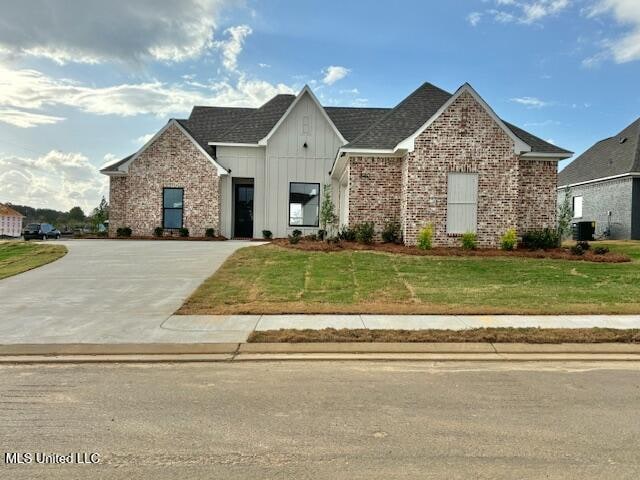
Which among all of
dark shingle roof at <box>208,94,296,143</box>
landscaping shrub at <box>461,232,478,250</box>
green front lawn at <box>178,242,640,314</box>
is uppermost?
dark shingle roof at <box>208,94,296,143</box>

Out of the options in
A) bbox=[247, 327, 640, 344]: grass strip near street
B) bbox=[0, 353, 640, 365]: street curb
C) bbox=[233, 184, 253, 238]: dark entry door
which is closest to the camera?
bbox=[0, 353, 640, 365]: street curb

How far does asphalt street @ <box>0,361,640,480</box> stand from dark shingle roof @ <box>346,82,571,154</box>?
43.2 feet

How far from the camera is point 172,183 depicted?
80.8ft

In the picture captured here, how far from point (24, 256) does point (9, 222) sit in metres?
57.8

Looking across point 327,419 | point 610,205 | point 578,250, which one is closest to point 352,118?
point 578,250

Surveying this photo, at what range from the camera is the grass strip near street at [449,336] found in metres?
7.45

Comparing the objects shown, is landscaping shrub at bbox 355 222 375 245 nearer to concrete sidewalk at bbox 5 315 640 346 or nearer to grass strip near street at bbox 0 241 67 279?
concrete sidewalk at bbox 5 315 640 346

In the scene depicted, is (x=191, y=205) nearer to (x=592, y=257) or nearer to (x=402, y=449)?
(x=592, y=257)

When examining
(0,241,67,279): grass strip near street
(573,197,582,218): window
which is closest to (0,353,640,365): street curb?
(0,241,67,279): grass strip near street

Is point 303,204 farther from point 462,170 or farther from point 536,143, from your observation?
point 536,143

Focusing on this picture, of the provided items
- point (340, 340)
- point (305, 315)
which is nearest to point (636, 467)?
point (340, 340)

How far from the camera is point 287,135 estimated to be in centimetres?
2417

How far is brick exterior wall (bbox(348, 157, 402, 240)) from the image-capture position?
18422 millimetres

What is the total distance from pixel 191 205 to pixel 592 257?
1787cm
